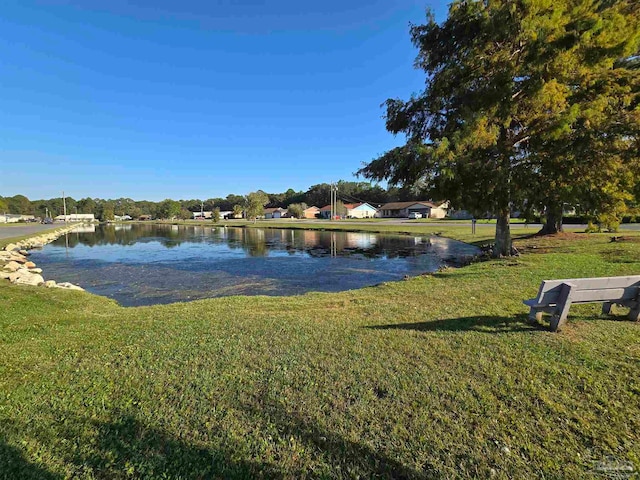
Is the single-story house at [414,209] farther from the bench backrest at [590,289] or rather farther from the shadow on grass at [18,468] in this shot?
the shadow on grass at [18,468]

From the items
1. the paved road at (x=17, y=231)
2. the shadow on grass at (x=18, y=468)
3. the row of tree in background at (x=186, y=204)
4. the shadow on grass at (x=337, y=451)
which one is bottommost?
the shadow on grass at (x=337, y=451)

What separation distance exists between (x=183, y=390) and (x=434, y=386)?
268cm

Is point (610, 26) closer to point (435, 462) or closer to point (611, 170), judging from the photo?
point (611, 170)

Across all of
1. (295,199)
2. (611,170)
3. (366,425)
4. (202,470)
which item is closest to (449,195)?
(611,170)

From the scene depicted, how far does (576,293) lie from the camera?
4.72 metres

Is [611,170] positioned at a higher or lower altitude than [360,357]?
higher

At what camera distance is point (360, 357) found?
4285 mm

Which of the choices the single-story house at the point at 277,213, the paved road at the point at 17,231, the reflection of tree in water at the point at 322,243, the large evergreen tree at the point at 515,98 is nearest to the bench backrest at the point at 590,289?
the large evergreen tree at the point at 515,98

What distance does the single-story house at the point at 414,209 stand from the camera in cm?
8275

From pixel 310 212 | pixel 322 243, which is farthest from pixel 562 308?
pixel 310 212

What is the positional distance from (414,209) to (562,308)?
84841 mm

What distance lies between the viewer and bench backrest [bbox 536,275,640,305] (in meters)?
4.73

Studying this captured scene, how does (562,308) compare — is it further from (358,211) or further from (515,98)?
(358,211)

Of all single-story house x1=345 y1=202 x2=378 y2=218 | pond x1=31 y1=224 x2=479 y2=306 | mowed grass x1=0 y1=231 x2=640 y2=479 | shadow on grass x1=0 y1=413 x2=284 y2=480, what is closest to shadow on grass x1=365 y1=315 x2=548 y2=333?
mowed grass x1=0 y1=231 x2=640 y2=479
